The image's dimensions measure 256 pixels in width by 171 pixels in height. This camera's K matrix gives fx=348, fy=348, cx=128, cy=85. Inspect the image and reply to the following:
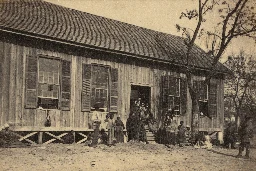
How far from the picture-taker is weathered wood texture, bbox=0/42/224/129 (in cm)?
1193

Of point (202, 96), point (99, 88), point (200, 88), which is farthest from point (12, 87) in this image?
point (202, 96)

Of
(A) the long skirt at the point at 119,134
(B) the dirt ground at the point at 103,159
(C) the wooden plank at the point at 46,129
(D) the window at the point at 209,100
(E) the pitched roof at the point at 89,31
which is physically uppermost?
(E) the pitched roof at the point at 89,31

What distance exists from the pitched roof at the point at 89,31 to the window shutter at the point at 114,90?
100 cm

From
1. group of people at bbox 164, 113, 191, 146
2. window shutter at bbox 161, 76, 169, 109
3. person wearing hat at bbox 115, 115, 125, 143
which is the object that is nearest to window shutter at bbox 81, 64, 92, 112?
person wearing hat at bbox 115, 115, 125, 143

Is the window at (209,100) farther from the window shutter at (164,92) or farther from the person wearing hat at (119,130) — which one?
the person wearing hat at (119,130)

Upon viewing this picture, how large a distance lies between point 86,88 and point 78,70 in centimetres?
80

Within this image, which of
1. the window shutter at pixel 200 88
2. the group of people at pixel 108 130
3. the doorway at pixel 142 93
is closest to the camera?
the group of people at pixel 108 130

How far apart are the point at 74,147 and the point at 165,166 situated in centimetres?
358

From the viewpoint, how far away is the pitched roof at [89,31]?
509 inches

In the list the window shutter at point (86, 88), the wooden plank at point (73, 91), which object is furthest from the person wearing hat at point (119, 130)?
the wooden plank at point (73, 91)

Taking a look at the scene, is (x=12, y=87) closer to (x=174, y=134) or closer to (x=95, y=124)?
(x=95, y=124)

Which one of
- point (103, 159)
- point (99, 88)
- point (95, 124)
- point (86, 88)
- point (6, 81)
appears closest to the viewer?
point (103, 159)

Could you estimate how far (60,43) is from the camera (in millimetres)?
13125

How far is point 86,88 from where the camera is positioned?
555 inches
